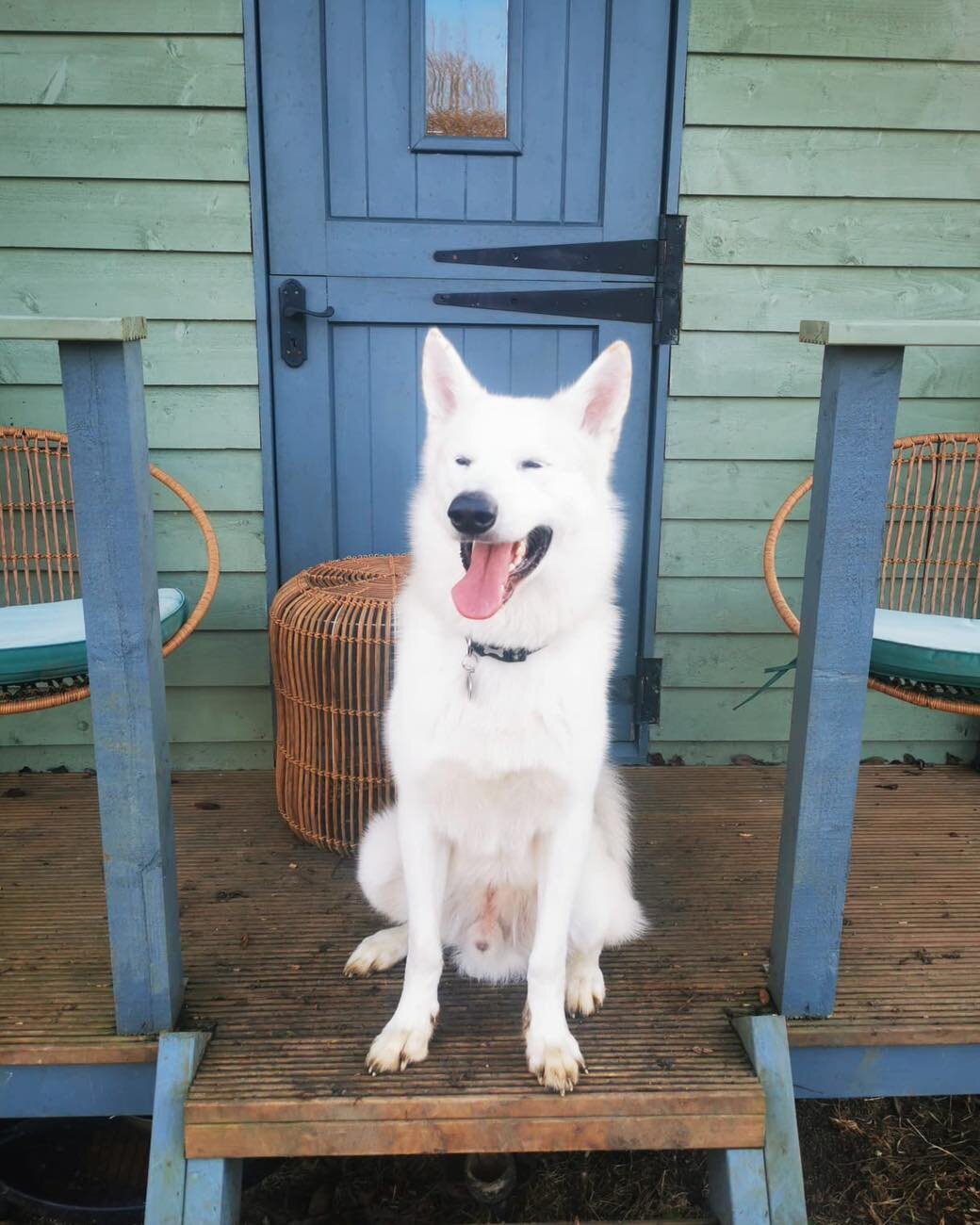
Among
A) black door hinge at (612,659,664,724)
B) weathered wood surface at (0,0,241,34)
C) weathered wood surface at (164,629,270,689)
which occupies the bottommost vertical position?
black door hinge at (612,659,664,724)

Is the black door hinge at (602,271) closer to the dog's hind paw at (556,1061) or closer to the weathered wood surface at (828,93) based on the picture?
the weathered wood surface at (828,93)

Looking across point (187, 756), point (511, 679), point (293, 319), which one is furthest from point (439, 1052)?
point (293, 319)

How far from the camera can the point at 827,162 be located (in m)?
2.97

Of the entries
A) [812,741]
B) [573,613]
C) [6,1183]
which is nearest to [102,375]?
[573,613]

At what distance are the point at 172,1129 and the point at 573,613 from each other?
47.5 inches

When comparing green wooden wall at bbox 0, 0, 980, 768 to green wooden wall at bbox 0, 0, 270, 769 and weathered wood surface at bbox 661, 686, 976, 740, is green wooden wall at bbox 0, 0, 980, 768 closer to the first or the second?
green wooden wall at bbox 0, 0, 270, 769

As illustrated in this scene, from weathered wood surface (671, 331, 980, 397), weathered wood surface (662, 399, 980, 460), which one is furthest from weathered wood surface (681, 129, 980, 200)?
weathered wood surface (662, 399, 980, 460)

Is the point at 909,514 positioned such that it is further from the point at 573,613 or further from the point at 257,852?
the point at 257,852

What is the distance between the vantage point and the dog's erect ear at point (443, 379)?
1750mm

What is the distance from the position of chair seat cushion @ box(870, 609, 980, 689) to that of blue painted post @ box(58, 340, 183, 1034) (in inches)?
65.4

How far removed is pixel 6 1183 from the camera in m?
2.24

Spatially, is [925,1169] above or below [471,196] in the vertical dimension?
below

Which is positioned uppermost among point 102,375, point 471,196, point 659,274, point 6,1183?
point 471,196

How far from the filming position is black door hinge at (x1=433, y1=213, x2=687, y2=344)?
299 centimetres
